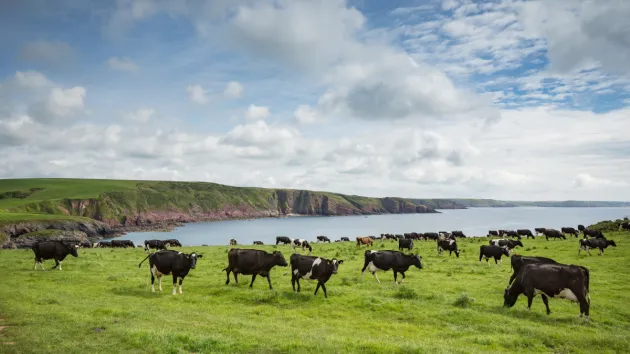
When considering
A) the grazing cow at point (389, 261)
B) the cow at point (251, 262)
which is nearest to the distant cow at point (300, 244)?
the grazing cow at point (389, 261)

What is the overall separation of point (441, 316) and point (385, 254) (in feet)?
26.0

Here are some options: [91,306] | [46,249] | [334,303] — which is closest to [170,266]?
[91,306]

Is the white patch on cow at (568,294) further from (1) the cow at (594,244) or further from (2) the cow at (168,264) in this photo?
(1) the cow at (594,244)

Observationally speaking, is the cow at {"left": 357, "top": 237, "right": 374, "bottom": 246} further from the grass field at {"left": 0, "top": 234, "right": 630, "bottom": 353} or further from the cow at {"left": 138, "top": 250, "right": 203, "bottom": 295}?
the cow at {"left": 138, "top": 250, "right": 203, "bottom": 295}

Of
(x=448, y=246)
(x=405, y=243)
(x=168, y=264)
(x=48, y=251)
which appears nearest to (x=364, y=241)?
(x=405, y=243)

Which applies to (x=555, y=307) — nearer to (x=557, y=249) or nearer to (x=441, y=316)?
(x=441, y=316)

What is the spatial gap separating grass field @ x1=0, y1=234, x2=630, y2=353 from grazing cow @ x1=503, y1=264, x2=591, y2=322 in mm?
813

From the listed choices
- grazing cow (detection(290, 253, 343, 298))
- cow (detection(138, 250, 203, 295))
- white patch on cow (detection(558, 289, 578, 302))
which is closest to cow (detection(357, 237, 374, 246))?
grazing cow (detection(290, 253, 343, 298))

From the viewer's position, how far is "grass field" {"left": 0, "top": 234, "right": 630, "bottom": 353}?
1038 cm

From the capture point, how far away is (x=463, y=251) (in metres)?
38.8

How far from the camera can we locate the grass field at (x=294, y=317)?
34.0 feet

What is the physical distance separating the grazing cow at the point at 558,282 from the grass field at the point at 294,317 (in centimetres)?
81

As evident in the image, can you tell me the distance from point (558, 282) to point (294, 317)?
10457 mm

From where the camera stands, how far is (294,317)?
561 inches
